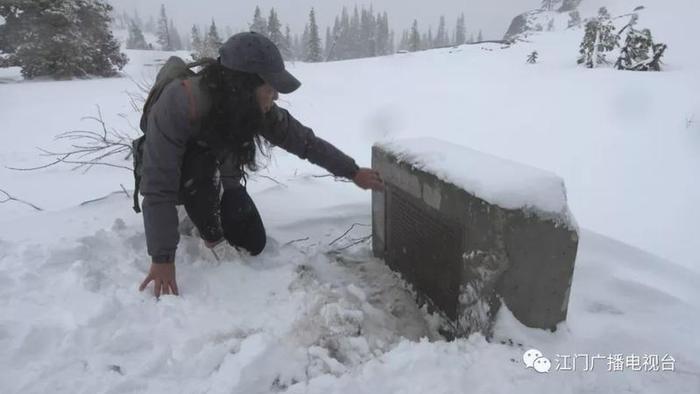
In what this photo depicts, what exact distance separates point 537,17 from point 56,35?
60.7 meters

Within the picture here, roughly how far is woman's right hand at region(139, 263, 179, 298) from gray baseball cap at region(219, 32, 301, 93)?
3.17ft

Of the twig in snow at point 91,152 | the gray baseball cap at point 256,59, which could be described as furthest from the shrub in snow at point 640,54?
the twig in snow at point 91,152

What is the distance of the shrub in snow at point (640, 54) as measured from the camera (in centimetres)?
901

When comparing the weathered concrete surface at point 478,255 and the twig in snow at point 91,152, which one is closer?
the weathered concrete surface at point 478,255

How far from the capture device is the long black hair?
189 centimetres

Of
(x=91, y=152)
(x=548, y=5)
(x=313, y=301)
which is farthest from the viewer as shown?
(x=548, y=5)

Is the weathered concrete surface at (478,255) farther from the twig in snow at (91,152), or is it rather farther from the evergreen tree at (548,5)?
the evergreen tree at (548,5)

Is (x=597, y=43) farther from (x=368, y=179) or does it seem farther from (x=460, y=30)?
(x=460, y=30)

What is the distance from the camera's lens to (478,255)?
5.77 ft

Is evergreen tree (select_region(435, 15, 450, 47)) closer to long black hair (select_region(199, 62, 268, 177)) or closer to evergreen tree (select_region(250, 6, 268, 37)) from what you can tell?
evergreen tree (select_region(250, 6, 268, 37))

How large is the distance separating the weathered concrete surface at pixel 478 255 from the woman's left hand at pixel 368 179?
0.55 feet

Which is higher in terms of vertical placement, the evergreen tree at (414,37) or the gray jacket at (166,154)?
the evergreen tree at (414,37)

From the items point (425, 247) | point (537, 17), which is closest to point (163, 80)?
point (425, 247)

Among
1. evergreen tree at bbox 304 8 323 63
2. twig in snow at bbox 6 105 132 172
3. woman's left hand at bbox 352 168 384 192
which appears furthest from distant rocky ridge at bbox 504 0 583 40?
woman's left hand at bbox 352 168 384 192
